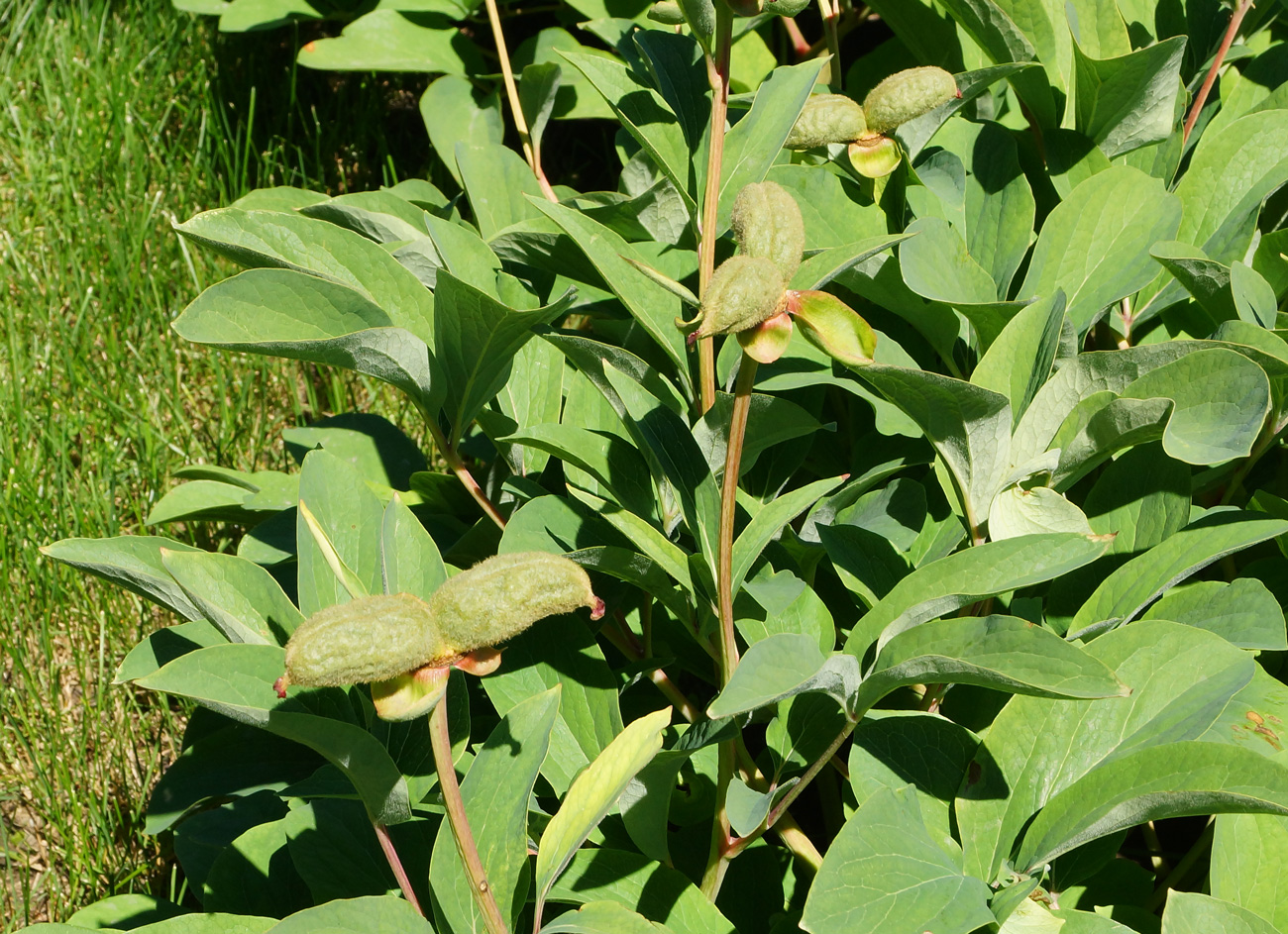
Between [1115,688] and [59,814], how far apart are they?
66.7 inches

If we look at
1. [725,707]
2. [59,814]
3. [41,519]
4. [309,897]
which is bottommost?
[59,814]

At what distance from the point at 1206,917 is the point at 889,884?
0.87ft

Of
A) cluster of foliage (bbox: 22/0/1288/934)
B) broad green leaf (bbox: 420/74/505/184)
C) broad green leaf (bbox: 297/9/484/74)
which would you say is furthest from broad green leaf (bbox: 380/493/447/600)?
broad green leaf (bbox: 297/9/484/74)

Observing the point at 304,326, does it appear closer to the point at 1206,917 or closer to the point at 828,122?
the point at 828,122

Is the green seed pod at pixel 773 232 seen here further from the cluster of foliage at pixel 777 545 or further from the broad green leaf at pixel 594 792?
the broad green leaf at pixel 594 792

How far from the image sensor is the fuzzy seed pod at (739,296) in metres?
0.77

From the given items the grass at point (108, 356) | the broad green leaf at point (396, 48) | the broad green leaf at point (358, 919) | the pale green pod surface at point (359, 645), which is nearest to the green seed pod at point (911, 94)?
the pale green pod surface at point (359, 645)

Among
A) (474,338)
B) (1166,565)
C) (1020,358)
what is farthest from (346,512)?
(1166,565)

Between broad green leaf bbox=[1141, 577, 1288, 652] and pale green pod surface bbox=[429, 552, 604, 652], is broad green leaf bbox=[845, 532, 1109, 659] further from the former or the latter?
pale green pod surface bbox=[429, 552, 604, 652]

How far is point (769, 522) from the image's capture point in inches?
39.4

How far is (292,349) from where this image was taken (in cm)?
108

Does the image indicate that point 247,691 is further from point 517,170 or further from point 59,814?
point 59,814

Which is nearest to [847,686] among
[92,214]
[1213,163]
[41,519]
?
[1213,163]

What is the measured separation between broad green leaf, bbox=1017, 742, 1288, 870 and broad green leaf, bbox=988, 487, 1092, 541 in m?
0.23
